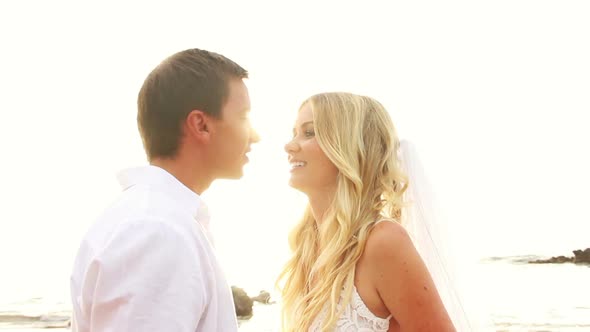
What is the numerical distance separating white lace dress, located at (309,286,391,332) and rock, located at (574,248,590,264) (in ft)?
90.5

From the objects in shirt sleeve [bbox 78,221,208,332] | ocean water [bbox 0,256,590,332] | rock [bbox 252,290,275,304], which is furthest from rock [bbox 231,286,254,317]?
shirt sleeve [bbox 78,221,208,332]

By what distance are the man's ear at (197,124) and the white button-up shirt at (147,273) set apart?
1.32ft

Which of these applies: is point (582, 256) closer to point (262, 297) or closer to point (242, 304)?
point (262, 297)

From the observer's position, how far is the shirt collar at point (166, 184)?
2459 mm

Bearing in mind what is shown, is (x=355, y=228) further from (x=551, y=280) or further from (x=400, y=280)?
(x=551, y=280)

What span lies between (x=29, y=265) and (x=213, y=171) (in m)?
32.3

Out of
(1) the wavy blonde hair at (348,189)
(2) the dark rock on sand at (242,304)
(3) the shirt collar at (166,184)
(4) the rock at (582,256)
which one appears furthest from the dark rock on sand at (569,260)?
(3) the shirt collar at (166,184)

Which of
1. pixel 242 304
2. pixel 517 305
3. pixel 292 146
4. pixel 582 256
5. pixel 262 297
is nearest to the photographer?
pixel 292 146

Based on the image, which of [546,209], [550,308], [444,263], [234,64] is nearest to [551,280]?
[550,308]

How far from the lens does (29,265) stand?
1281 inches

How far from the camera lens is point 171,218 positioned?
2.24 m

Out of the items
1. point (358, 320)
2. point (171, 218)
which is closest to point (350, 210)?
point (358, 320)

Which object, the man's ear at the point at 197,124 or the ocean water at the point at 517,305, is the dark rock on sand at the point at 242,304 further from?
the man's ear at the point at 197,124

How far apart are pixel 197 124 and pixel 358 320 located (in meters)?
2.04
